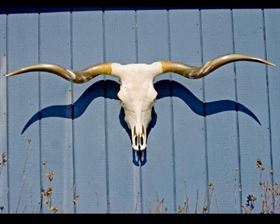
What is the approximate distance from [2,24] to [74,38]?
16.8 inches

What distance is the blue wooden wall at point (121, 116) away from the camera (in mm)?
5676

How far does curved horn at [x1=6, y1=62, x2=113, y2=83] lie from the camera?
5.70 m

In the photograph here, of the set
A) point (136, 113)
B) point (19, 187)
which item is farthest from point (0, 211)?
point (136, 113)

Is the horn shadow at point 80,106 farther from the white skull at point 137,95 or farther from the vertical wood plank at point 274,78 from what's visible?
the vertical wood plank at point 274,78

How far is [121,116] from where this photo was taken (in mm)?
5766

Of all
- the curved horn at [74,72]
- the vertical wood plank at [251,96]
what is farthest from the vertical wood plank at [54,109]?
the vertical wood plank at [251,96]

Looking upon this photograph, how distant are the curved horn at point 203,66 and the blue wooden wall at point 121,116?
0.31 ft

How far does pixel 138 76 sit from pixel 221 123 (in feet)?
1.76

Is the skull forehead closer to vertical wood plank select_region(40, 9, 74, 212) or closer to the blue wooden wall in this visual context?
the blue wooden wall

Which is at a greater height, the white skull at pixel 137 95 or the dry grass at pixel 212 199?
the white skull at pixel 137 95
